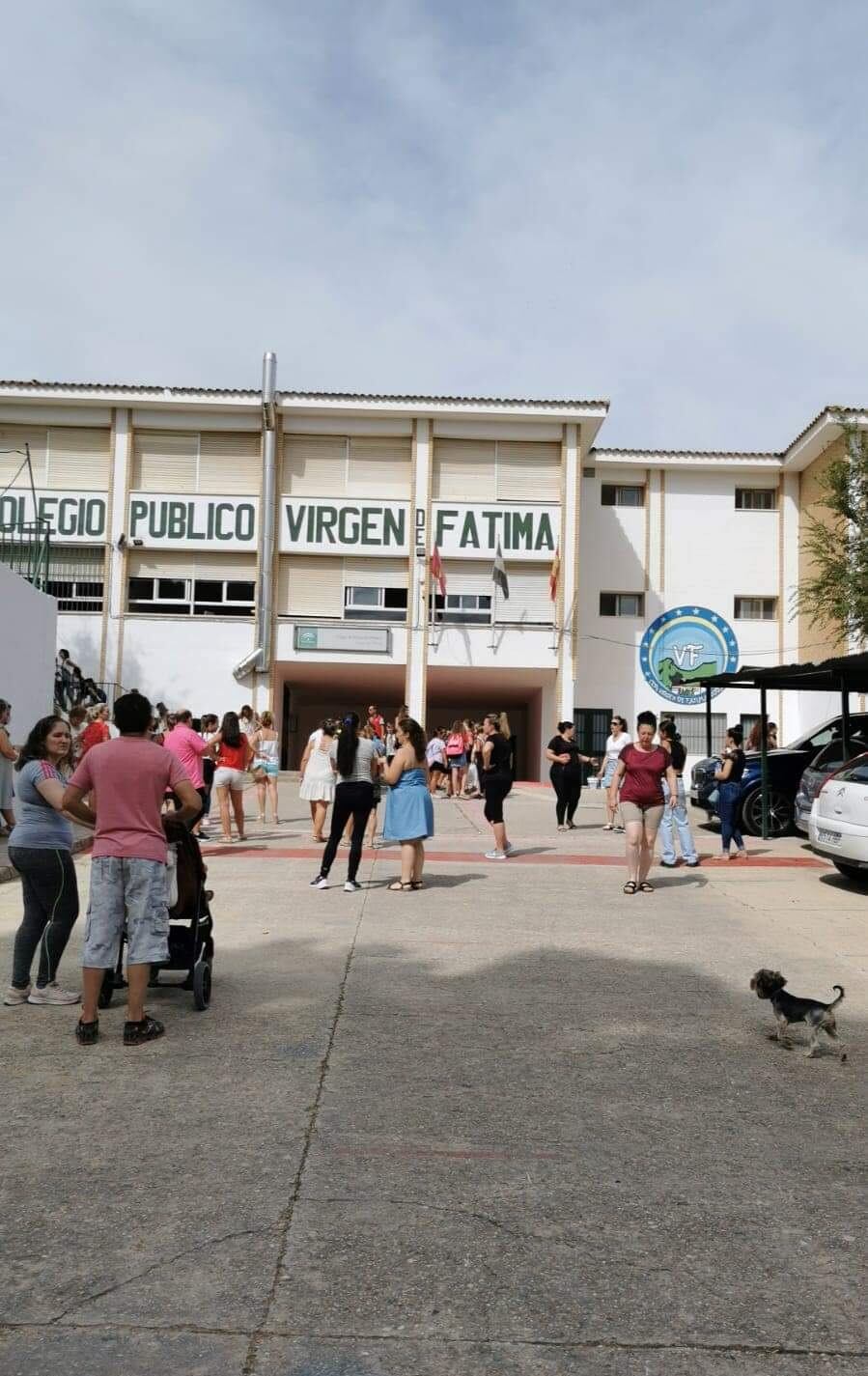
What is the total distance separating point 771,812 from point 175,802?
11.8m

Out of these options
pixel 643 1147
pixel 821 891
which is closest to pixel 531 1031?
pixel 643 1147

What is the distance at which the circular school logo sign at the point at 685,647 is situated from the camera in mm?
34906

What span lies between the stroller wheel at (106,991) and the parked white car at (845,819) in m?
7.15

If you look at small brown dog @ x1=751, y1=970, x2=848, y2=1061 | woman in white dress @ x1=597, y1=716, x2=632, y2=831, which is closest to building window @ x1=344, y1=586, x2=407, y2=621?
woman in white dress @ x1=597, y1=716, x2=632, y2=831

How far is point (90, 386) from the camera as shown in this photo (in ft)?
108

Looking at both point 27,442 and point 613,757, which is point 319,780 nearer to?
point 613,757

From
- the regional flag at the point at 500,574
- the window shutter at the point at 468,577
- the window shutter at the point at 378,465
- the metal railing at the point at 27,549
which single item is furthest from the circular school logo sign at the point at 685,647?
the metal railing at the point at 27,549

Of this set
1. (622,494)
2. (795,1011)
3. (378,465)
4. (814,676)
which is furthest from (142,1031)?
(622,494)

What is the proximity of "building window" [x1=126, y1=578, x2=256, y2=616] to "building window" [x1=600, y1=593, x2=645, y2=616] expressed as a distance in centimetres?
1048

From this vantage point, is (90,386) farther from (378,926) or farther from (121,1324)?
(121,1324)

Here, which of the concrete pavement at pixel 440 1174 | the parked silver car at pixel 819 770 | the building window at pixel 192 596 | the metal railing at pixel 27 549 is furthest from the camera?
the building window at pixel 192 596

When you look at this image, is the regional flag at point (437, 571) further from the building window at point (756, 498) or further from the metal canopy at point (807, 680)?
the metal canopy at point (807, 680)

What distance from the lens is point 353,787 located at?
10.2m

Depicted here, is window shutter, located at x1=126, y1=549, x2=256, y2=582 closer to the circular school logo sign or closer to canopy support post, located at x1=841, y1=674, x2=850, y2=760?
the circular school logo sign
